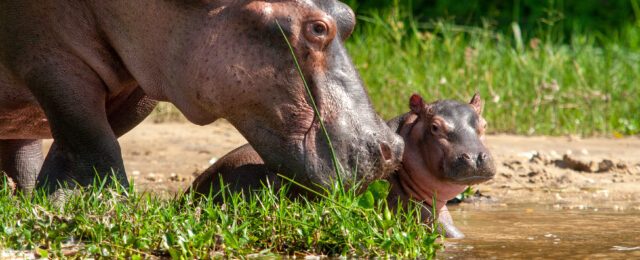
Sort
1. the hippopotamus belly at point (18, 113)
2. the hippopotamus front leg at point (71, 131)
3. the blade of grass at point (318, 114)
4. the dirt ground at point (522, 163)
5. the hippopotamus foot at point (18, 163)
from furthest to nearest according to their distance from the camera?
the dirt ground at point (522, 163)
the hippopotamus foot at point (18, 163)
the hippopotamus belly at point (18, 113)
the hippopotamus front leg at point (71, 131)
the blade of grass at point (318, 114)

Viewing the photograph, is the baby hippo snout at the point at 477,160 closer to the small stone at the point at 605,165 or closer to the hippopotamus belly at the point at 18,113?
the hippopotamus belly at the point at 18,113

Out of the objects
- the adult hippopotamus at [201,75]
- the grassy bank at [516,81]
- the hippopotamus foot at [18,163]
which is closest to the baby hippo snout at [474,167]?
the adult hippopotamus at [201,75]

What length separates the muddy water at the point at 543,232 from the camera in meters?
4.37

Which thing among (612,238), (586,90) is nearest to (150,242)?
(612,238)

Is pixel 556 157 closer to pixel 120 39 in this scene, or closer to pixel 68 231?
pixel 120 39

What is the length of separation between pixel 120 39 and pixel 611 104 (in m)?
4.85

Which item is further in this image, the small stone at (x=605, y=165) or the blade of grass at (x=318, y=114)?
the small stone at (x=605, y=165)

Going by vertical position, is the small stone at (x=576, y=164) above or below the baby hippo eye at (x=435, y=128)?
below

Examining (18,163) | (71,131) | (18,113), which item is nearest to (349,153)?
(71,131)

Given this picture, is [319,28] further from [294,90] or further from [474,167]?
[474,167]

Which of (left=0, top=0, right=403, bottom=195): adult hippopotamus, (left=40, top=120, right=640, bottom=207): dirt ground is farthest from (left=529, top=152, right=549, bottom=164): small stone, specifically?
(left=0, top=0, right=403, bottom=195): adult hippopotamus

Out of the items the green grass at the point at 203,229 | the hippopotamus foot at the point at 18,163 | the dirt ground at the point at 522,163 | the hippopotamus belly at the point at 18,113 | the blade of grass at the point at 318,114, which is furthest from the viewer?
the dirt ground at the point at 522,163

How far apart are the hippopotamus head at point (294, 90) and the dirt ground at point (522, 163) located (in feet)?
5.60

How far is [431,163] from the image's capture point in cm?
523
